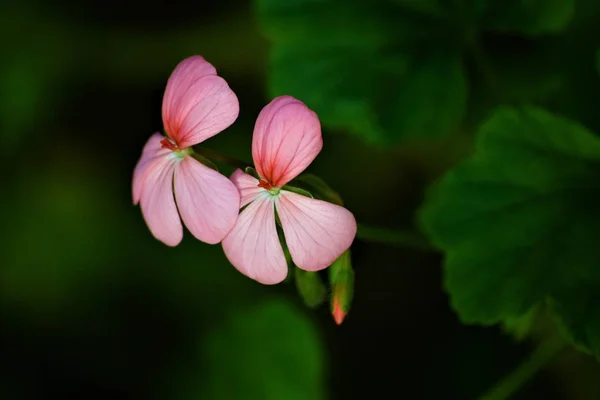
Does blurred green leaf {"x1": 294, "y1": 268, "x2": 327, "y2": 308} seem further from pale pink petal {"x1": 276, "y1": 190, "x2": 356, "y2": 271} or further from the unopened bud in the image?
pale pink petal {"x1": 276, "y1": 190, "x2": 356, "y2": 271}

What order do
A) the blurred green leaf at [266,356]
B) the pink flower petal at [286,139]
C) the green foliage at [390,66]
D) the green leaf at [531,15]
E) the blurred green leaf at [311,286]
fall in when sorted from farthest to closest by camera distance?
the blurred green leaf at [266,356], the green foliage at [390,66], the green leaf at [531,15], the blurred green leaf at [311,286], the pink flower petal at [286,139]

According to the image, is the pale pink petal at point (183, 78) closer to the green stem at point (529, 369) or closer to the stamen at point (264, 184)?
the stamen at point (264, 184)

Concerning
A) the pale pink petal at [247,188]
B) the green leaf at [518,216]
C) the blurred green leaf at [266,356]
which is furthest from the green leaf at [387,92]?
the blurred green leaf at [266,356]

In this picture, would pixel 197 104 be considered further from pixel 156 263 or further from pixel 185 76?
pixel 156 263

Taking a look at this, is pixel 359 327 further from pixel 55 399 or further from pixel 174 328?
pixel 55 399

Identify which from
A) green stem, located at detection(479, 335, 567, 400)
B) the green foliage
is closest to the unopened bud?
the green foliage

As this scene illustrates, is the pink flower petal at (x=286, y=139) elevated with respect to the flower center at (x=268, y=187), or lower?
elevated

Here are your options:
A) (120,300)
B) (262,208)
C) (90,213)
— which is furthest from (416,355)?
(262,208)

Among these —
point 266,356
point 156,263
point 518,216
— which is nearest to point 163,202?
point 518,216
